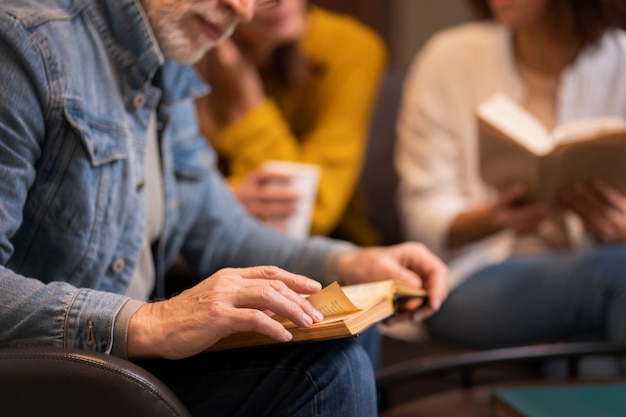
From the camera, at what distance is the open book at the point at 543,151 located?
4.60 ft

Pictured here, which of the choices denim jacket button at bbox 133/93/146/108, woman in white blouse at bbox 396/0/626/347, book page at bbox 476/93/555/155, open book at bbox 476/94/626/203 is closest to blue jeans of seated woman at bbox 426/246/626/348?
woman in white blouse at bbox 396/0/626/347

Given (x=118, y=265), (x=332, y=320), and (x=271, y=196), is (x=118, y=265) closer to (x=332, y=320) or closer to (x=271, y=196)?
(x=332, y=320)

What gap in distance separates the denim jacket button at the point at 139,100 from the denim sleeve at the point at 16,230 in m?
0.14

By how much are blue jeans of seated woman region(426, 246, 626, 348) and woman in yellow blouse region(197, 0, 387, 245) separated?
341mm

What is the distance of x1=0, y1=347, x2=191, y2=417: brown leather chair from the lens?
77cm

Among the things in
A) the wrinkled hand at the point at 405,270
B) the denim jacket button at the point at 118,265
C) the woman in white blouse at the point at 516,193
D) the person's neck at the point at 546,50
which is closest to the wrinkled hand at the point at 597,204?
the woman in white blouse at the point at 516,193

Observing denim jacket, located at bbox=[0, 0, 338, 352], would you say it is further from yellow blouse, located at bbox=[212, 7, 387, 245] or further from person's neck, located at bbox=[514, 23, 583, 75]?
person's neck, located at bbox=[514, 23, 583, 75]

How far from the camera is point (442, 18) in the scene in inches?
114

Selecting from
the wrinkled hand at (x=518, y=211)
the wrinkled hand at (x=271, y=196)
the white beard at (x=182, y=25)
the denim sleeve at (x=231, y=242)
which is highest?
the white beard at (x=182, y=25)

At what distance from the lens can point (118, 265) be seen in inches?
39.9

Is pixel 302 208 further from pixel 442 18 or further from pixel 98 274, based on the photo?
pixel 442 18

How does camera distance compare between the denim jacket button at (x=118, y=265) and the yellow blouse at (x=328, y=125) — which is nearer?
the denim jacket button at (x=118, y=265)

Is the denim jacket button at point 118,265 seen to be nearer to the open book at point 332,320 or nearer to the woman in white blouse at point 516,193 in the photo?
the open book at point 332,320

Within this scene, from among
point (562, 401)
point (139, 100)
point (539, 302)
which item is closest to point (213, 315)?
point (139, 100)
